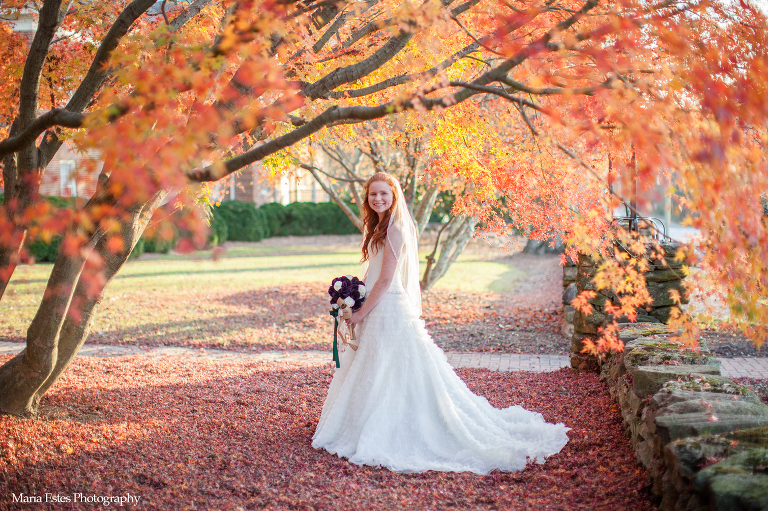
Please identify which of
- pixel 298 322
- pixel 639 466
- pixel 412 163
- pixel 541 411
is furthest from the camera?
pixel 412 163

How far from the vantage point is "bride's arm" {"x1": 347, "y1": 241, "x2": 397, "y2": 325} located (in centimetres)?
425

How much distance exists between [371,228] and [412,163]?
6674mm

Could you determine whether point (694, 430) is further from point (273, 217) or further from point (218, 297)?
point (273, 217)

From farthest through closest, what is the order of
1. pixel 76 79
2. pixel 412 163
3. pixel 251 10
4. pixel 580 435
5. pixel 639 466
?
pixel 412 163 < pixel 76 79 < pixel 580 435 < pixel 639 466 < pixel 251 10

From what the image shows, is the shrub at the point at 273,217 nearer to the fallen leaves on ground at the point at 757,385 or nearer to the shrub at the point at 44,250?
the shrub at the point at 44,250

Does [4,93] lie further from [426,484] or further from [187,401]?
[426,484]

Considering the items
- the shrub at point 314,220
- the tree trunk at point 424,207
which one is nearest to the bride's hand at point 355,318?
the tree trunk at point 424,207

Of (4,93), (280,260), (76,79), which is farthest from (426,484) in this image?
(280,260)

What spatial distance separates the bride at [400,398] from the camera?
4031mm

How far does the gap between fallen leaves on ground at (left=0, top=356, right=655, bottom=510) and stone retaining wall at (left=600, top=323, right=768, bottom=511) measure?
0.87 feet

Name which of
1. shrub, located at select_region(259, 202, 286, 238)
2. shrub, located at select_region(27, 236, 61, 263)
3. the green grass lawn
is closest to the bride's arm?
the green grass lawn

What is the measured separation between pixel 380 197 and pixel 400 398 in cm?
147

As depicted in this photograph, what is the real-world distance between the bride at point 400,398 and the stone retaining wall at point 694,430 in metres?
0.72

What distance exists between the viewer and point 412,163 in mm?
10992
